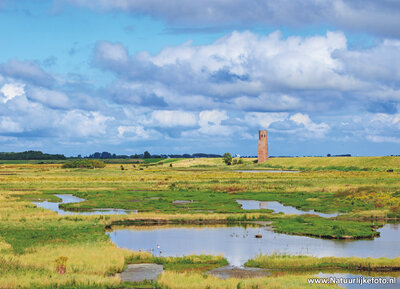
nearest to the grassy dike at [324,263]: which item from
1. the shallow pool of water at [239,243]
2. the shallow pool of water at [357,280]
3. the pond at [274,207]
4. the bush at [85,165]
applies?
the shallow pool of water at [357,280]

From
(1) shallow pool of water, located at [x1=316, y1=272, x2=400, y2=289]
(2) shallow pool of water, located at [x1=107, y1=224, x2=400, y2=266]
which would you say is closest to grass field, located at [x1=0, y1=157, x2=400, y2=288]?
(2) shallow pool of water, located at [x1=107, y1=224, x2=400, y2=266]

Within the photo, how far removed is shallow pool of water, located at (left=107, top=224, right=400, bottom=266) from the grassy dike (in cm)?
148

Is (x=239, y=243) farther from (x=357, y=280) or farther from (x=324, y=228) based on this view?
(x=357, y=280)

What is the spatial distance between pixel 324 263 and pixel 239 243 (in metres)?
7.86

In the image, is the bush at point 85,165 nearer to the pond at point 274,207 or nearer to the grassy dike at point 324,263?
the pond at point 274,207

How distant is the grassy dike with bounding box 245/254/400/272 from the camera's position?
87.3 ft

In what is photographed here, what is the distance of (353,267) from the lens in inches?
1061

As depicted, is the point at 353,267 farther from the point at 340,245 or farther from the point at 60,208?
the point at 60,208

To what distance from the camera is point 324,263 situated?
88.3 ft

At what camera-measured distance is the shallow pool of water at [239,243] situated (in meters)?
30.7

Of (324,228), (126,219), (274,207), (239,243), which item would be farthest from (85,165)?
(239,243)

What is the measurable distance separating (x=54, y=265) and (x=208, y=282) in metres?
7.83

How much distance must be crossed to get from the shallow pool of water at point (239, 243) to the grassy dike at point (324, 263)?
58.3 inches

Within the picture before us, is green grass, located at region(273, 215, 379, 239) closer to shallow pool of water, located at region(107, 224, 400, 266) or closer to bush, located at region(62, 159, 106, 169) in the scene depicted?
shallow pool of water, located at region(107, 224, 400, 266)
